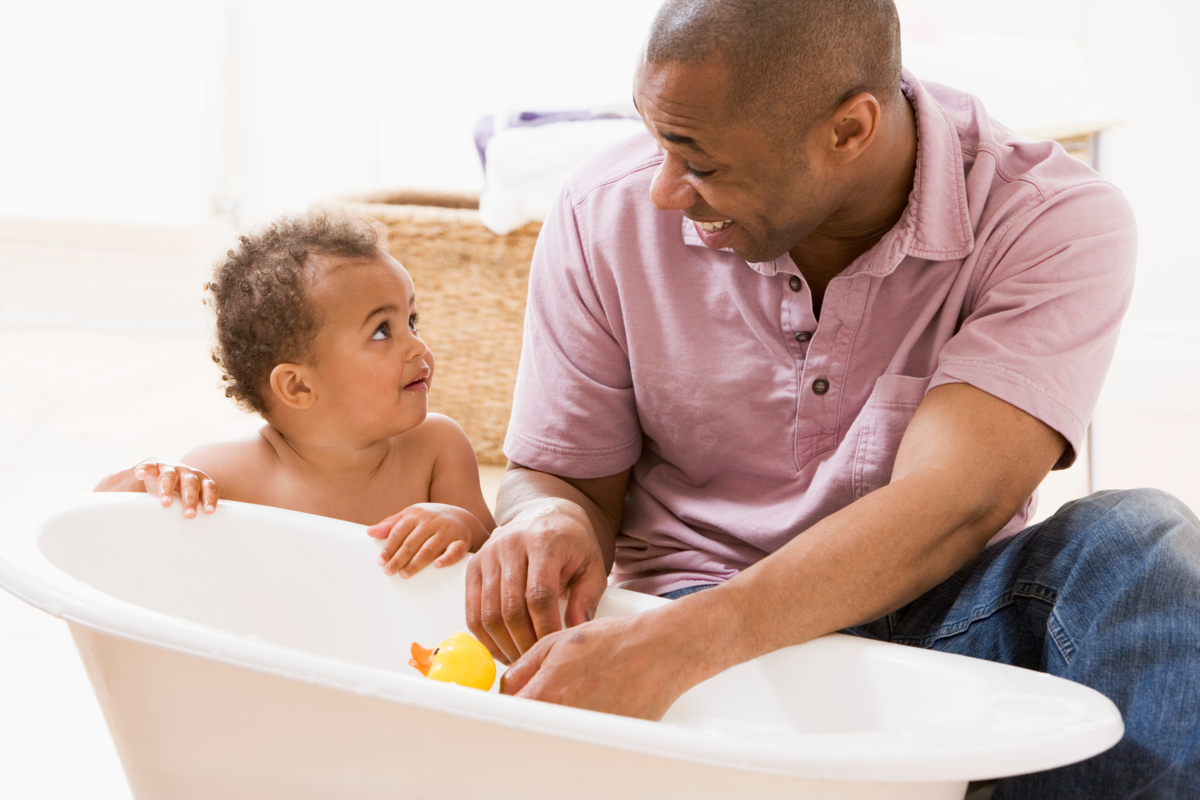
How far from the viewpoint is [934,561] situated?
31.7 inches

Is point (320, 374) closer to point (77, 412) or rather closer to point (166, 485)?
point (166, 485)

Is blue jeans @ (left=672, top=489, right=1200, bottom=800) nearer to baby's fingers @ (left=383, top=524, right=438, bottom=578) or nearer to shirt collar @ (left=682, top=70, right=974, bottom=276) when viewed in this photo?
shirt collar @ (left=682, top=70, right=974, bottom=276)

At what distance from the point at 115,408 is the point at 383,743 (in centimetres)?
183

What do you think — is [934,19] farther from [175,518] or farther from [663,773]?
→ [663,773]

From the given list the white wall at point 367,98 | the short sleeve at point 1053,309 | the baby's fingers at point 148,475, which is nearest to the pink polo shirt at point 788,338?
the short sleeve at point 1053,309

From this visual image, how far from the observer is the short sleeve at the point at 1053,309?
83 cm

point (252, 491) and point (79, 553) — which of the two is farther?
point (252, 491)

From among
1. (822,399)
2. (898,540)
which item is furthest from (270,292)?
(898,540)

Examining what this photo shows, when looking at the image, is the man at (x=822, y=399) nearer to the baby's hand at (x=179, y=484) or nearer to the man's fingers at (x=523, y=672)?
the man's fingers at (x=523, y=672)

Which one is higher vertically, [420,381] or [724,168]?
[724,168]

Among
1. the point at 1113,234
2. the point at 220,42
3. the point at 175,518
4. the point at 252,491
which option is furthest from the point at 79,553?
the point at 220,42

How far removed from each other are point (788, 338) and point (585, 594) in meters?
0.28

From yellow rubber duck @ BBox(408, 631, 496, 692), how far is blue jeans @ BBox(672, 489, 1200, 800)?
0.29 metres

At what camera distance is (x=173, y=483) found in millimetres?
1024
